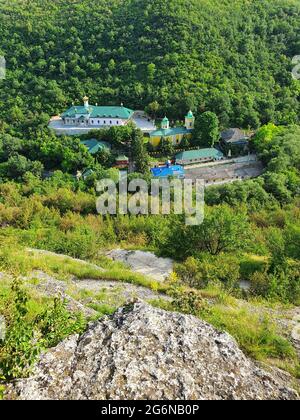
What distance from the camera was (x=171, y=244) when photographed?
14531mm

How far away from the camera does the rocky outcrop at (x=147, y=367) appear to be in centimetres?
462

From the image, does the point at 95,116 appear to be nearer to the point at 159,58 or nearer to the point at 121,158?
the point at 121,158

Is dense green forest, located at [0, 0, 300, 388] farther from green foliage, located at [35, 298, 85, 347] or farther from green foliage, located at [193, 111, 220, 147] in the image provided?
green foliage, located at [193, 111, 220, 147]

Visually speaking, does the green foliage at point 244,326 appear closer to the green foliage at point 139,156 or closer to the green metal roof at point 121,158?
the green foliage at point 139,156

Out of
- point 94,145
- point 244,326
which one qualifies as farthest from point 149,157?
point 244,326

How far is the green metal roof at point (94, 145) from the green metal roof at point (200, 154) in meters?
5.75

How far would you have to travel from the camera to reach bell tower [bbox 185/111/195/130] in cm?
3372

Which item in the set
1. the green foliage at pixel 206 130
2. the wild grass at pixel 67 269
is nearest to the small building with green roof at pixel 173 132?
the green foliage at pixel 206 130

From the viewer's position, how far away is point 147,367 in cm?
496

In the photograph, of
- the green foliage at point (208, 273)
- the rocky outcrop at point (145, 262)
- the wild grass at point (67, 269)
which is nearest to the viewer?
the wild grass at point (67, 269)
